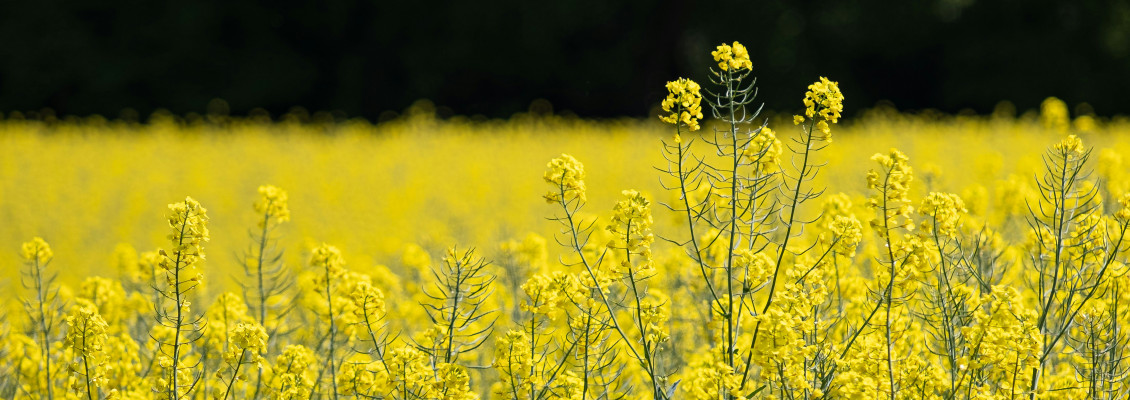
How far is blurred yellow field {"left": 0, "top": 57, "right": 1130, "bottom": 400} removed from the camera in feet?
8.86

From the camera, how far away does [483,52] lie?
2386 centimetres

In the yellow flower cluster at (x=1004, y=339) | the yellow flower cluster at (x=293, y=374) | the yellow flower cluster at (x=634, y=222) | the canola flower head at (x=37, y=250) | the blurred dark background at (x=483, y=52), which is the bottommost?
the yellow flower cluster at (x=293, y=374)

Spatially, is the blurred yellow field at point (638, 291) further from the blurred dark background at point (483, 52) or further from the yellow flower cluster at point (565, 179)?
the blurred dark background at point (483, 52)

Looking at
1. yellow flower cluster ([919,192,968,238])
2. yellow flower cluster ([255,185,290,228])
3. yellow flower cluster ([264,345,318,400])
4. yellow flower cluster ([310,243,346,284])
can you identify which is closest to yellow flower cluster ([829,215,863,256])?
yellow flower cluster ([919,192,968,238])

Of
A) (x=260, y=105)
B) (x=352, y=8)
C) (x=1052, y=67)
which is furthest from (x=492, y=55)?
(x=1052, y=67)

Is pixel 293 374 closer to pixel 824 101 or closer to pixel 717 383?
pixel 717 383

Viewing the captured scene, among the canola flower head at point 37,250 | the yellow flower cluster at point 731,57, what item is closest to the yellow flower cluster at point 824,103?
the yellow flower cluster at point 731,57

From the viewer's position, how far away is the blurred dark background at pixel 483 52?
21984 millimetres

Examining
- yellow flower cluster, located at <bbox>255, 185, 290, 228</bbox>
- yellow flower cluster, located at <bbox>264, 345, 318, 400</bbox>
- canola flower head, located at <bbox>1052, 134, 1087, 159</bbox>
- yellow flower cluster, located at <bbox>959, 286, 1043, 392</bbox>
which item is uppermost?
canola flower head, located at <bbox>1052, 134, 1087, 159</bbox>

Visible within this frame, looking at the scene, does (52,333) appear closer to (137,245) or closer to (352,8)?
(137,245)

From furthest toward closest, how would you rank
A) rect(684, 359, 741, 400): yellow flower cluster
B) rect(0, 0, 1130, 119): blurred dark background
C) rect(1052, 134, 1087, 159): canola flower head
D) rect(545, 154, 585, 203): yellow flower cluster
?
1. rect(0, 0, 1130, 119): blurred dark background
2. rect(1052, 134, 1087, 159): canola flower head
3. rect(545, 154, 585, 203): yellow flower cluster
4. rect(684, 359, 741, 400): yellow flower cluster

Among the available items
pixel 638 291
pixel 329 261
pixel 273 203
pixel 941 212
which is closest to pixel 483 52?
pixel 638 291

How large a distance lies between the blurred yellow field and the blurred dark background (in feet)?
40.9

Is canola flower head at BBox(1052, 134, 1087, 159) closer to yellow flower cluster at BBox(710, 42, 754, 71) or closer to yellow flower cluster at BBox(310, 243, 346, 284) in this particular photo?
yellow flower cluster at BBox(710, 42, 754, 71)
